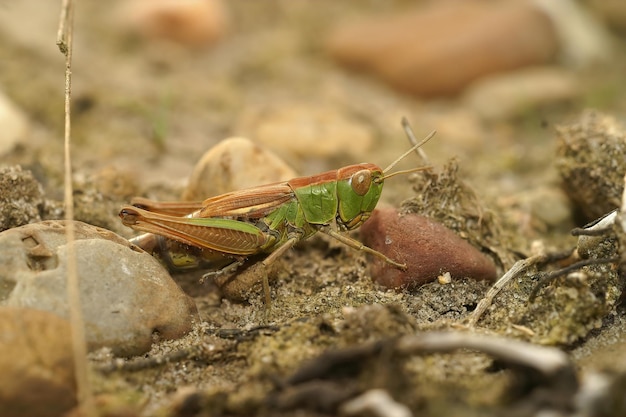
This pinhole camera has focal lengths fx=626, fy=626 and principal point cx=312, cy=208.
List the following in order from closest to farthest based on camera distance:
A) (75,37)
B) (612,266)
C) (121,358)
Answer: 1. (121,358)
2. (612,266)
3. (75,37)

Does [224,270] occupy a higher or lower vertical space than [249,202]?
lower

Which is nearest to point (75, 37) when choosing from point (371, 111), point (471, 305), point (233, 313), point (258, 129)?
point (258, 129)

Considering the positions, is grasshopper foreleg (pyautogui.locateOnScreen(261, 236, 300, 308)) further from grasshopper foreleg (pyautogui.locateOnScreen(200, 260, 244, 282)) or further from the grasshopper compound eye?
the grasshopper compound eye

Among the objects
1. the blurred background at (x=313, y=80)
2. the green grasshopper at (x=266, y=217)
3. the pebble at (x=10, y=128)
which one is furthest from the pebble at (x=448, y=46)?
the pebble at (x=10, y=128)

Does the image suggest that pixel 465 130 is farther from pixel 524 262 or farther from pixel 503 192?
pixel 524 262

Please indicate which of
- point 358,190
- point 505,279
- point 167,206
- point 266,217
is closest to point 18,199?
point 167,206

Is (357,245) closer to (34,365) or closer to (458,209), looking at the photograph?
(458,209)
